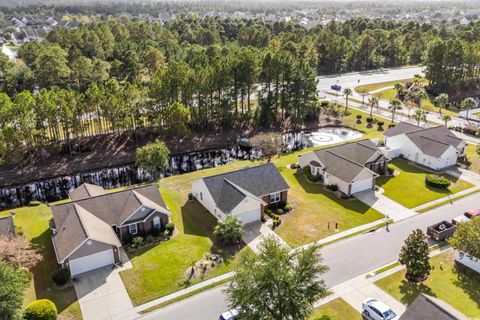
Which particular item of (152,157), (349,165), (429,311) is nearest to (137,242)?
(152,157)

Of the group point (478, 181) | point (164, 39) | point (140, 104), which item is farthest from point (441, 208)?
point (164, 39)


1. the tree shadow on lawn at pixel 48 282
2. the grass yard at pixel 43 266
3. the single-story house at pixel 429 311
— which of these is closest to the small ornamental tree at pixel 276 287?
the single-story house at pixel 429 311

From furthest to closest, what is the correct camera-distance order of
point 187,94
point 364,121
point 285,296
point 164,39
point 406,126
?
point 164,39 < point 364,121 < point 187,94 < point 406,126 < point 285,296

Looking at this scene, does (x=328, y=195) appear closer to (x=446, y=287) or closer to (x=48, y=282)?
(x=446, y=287)

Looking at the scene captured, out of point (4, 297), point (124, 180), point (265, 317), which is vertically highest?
point (4, 297)

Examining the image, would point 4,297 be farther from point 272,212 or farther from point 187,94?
point 187,94

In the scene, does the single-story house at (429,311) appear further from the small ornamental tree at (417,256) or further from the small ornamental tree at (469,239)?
the small ornamental tree at (469,239)
